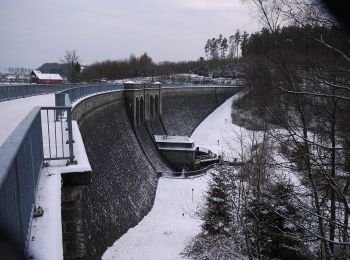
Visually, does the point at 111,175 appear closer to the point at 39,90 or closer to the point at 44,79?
the point at 39,90

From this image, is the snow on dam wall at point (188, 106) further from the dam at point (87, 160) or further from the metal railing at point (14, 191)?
the metal railing at point (14, 191)

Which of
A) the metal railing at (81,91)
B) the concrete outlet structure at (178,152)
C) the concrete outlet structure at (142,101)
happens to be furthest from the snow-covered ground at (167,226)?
the concrete outlet structure at (142,101)

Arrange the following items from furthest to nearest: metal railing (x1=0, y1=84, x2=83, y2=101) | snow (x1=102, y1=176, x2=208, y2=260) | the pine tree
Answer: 1. the pine tree
2. metal railing (x1=0, y1=84, x2=83, y2=101)
3. snow (x1=102, y1=176, x2=208, y2=260)

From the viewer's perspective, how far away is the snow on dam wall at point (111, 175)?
13023 mm

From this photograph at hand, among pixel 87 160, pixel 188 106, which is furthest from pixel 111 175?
pixel 188 106

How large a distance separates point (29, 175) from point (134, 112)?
2548 cm

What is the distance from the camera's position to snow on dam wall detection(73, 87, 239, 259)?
13023mm

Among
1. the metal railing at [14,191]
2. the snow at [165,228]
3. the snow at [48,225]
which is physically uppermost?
the metal railing at [14,191]

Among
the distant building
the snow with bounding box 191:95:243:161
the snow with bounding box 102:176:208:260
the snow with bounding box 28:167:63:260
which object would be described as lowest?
the snow with bounding box 102:176:208:260

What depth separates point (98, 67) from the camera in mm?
77750

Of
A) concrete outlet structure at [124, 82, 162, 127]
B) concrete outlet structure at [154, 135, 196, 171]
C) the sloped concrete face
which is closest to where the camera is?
the sloped concrete face

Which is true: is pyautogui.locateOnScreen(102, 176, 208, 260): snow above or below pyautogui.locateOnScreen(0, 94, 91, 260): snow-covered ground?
below

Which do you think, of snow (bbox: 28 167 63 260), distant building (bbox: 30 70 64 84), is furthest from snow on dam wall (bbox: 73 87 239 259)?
distant building (bbox: 30 70 64 84)

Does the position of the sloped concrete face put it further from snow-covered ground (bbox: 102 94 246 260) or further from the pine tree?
the pine tree
